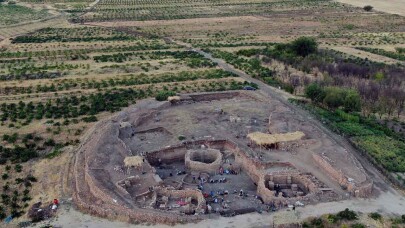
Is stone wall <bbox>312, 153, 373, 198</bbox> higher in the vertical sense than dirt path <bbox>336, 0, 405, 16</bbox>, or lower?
lower

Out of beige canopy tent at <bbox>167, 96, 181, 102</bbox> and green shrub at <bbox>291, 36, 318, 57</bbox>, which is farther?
green shrub at <bbox>291, 36, 318, 57</bbox>

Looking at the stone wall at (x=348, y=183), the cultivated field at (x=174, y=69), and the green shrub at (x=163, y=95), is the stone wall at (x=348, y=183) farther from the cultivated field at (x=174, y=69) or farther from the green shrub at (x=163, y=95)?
the green shrub at (x=163, y=95)

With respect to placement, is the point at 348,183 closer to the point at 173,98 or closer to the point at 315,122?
the point at 315,122

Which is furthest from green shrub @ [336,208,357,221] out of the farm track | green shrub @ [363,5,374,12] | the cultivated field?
green shrub @ [363,5,374,12]

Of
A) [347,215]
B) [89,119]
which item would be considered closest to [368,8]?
[89,119]

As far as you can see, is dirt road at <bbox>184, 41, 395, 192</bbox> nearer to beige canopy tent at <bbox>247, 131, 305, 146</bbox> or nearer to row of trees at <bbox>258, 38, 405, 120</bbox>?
row of trees at <bbox>258, 38, 405, 120</bbox>

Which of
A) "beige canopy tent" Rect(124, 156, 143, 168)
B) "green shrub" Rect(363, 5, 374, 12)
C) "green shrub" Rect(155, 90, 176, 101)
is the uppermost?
"green shrub" Rect(363, 5, 374, 12)
